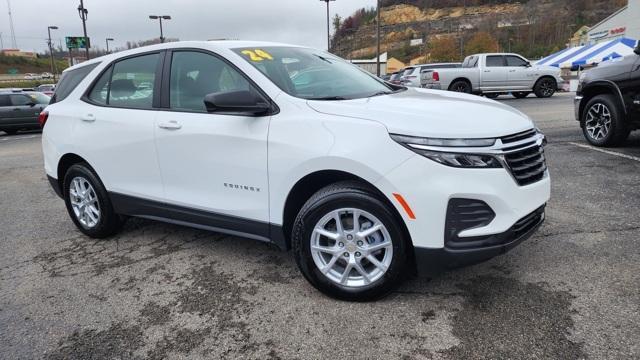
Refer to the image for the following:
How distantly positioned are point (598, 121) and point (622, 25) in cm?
4624

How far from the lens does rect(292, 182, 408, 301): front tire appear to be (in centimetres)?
280

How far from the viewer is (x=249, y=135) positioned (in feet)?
10.4

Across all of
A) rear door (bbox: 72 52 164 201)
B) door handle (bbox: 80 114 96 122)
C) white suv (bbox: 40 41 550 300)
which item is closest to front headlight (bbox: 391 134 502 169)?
white suv (bbox: 40 41 550 300)

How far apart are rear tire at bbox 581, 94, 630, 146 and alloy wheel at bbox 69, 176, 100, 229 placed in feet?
22.3

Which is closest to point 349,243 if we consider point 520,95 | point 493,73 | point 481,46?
point 493,73

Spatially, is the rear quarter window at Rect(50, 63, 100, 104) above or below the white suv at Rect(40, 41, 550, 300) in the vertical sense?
above

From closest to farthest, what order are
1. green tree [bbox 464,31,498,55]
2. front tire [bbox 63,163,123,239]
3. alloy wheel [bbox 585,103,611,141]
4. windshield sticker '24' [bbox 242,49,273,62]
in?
windshield sticker '24' [bbox 242,49,273,62]
front tire [bbox 63,163,123,239]
alloy wheel [bbox 585,103,611,141]
green tree [bbox 464,31,498,55]

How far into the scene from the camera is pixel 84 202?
14.7 ft

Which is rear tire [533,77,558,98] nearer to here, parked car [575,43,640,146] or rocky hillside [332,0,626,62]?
parked car [575,43,640,146]

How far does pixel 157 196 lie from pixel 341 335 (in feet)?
6.52

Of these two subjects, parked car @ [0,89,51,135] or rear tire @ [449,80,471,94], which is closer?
parked car @ [0,89,51,135]

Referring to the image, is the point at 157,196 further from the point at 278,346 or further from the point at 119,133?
the point at 278,346

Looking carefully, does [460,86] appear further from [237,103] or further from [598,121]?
[237,103]

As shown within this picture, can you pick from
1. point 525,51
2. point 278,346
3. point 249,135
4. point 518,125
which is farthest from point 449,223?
point 525,51
